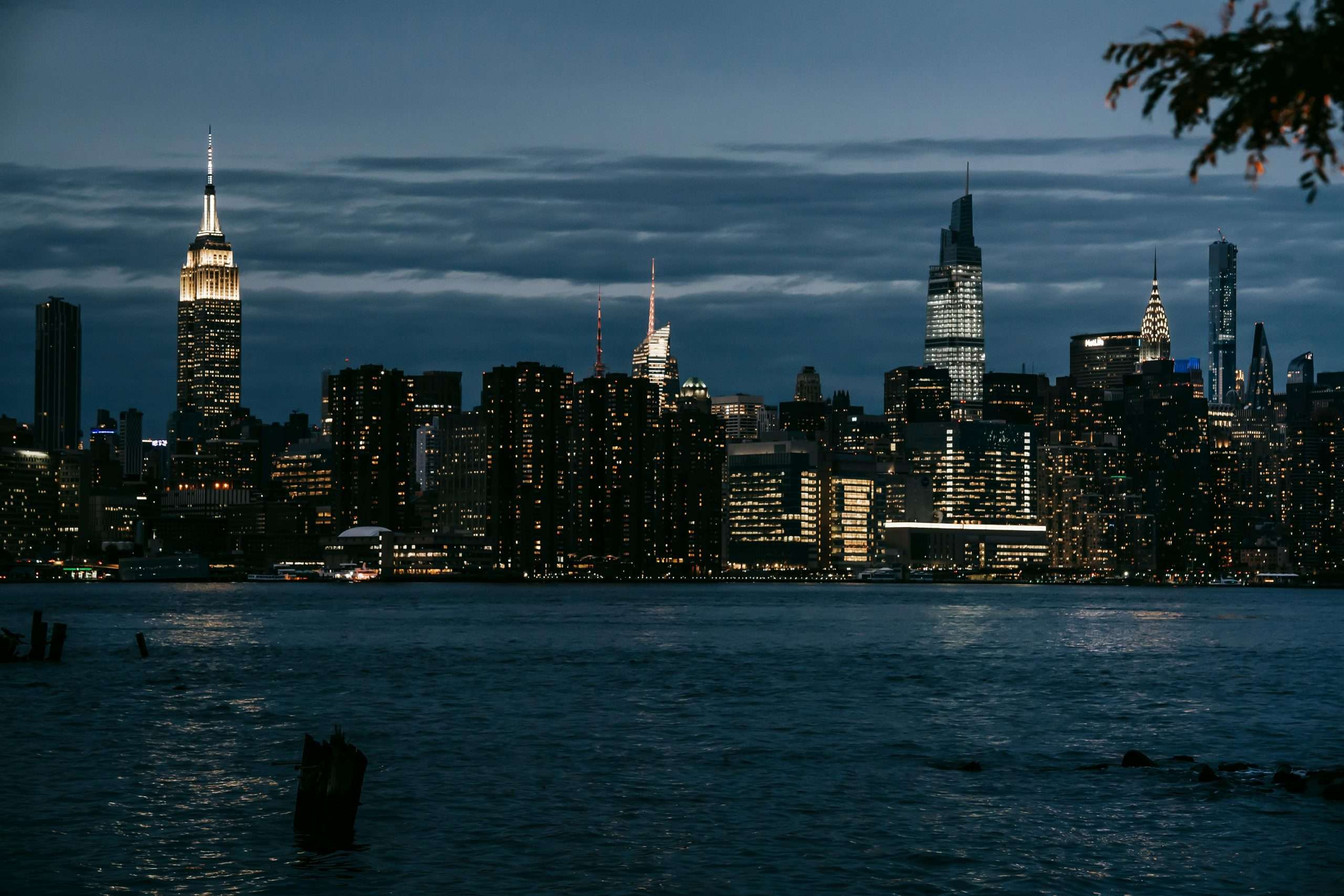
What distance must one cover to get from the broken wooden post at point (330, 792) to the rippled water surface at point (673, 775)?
0.72 m

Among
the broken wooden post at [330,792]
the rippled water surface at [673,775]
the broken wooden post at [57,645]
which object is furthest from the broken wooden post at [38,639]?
the broken wooden post at [330,792]

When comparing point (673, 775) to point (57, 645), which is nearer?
point (673, 775)

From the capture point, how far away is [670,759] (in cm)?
5391

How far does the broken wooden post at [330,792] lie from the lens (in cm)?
3797

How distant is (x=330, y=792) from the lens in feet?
128

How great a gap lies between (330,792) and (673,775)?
13.7 meters

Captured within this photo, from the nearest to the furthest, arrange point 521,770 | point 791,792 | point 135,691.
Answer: point 791,792 → point 521,770 → point 135,691

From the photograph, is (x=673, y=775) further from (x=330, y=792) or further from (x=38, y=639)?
(x=38, y=639)

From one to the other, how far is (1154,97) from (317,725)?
52.4 meters

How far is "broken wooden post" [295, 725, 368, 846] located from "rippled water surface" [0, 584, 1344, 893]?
2.36 feet

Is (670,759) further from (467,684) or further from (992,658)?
(992,658)

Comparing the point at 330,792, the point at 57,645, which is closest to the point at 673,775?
the point at 330,792

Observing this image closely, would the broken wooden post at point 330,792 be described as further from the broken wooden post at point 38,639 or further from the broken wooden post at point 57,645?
the broken wooden post at point 57,645

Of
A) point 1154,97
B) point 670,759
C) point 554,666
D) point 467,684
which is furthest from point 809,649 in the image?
point 1154,97
